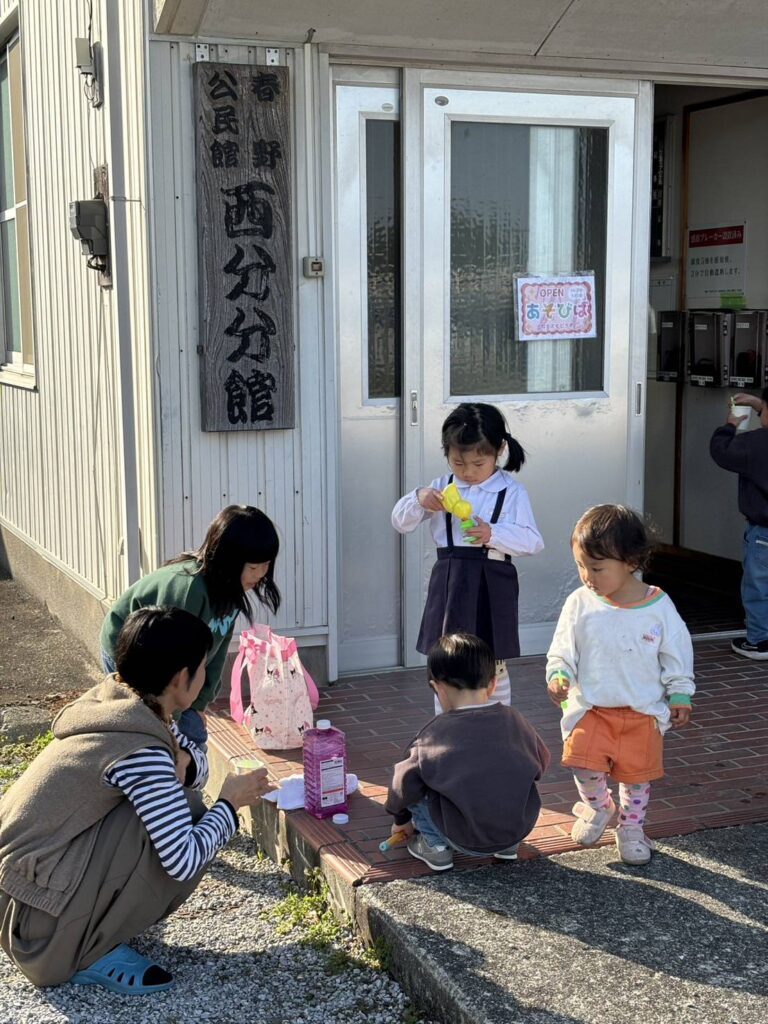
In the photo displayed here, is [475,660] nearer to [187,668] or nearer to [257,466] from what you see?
[187,668]

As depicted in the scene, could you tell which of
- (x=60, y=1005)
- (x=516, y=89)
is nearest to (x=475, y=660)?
(x=60, y=1005)

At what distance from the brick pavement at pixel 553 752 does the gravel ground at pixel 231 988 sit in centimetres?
32

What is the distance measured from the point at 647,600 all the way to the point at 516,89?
9.93 feet

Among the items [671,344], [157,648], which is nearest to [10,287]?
[671,344]

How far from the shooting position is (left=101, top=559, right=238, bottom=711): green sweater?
4207mm

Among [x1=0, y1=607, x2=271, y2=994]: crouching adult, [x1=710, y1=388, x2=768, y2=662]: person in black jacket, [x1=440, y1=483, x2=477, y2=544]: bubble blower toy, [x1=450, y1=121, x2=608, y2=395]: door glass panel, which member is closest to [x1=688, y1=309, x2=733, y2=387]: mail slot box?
[x1=710, y1=388, x2=768, y2=662]: person in black jacket

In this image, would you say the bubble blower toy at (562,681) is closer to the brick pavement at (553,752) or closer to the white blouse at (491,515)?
the brick pavement at (553,752)

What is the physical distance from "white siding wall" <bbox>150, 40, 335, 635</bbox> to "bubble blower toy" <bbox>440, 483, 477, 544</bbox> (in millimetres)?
1254

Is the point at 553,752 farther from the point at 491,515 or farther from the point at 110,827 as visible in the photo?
the point at 110,827

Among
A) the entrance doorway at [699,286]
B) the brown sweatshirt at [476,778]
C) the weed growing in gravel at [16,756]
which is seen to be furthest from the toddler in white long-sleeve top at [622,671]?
the entrance doorway at [699,286]

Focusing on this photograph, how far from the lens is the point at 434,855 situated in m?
3.95

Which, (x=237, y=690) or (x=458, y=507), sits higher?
(x=458, y=507)

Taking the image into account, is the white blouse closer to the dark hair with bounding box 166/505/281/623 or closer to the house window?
the dark hair with bounding box 166/505/281/623

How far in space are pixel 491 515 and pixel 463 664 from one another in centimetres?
97
